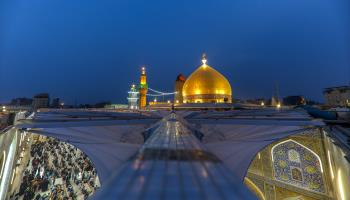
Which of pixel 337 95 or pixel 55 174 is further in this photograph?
pixel 337 95

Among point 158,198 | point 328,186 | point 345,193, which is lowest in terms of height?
point 328,186

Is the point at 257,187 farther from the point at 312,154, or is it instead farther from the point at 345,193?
the point at 345,193

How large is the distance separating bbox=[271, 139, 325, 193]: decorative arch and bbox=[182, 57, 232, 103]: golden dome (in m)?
10.3

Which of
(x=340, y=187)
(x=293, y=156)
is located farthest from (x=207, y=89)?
(x=340, y=187)

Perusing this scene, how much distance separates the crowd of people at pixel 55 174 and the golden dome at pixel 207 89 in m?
11.9

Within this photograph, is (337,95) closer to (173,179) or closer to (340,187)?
(340,187)

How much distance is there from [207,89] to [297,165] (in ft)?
37.3

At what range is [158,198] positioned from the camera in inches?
45.3

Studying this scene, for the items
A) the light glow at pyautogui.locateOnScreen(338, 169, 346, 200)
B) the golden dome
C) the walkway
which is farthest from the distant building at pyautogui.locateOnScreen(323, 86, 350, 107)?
the walkway

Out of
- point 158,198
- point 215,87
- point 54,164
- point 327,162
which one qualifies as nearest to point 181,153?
point 158,198

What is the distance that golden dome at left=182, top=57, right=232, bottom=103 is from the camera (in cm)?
1491

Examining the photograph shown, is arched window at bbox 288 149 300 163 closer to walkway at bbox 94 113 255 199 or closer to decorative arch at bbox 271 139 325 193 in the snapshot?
decorative arch at bbox 271 139 325 193

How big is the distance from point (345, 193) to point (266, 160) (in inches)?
84.6

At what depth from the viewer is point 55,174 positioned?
14.2 ft
